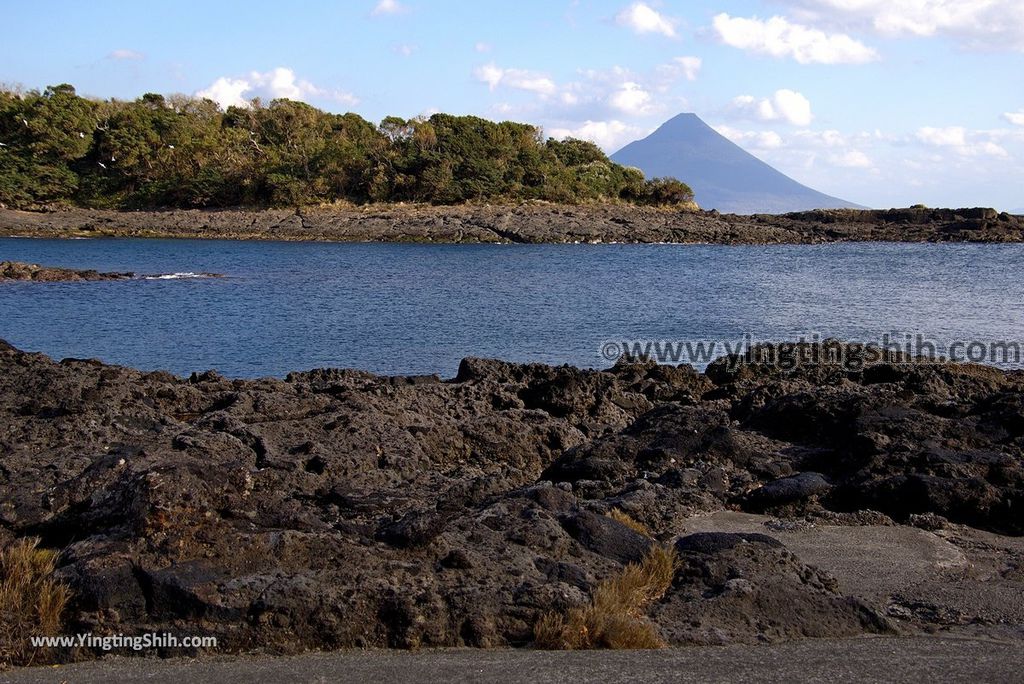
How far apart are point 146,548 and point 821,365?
1180 centimetres

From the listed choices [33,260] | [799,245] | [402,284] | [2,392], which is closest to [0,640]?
[2,392]

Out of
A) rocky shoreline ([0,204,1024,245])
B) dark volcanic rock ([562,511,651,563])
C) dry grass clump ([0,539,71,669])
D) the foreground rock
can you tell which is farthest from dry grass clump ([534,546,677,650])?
rocky shoreline ([0,204,1024,245])

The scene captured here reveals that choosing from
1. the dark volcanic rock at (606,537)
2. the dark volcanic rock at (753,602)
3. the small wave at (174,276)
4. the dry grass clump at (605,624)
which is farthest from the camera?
the small wave at (174,276)

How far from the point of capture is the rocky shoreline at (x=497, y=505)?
6.14 meters

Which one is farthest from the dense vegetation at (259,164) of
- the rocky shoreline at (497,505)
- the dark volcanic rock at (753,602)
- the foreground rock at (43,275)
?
the dark volcanic rock at (753,602)

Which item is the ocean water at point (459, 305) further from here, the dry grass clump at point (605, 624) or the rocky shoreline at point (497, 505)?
the dry grass clump at point (605, 624)

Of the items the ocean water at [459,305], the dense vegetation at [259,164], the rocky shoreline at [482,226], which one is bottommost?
the ocean water at [459,305]

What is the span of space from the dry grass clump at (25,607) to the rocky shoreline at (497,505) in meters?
0.14

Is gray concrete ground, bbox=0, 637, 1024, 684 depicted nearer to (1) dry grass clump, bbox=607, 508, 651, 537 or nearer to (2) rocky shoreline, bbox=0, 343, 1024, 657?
(2) rocky shoreline, bbox=0, 343, 1024, 657

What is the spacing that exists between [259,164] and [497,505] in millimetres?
80862

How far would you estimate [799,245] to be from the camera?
74.3 m

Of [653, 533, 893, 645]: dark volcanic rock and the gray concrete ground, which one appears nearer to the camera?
the gray concrete ground

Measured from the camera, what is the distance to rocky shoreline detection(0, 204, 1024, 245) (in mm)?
72562

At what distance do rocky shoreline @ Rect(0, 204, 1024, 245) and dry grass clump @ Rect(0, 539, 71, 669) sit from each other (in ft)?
217
